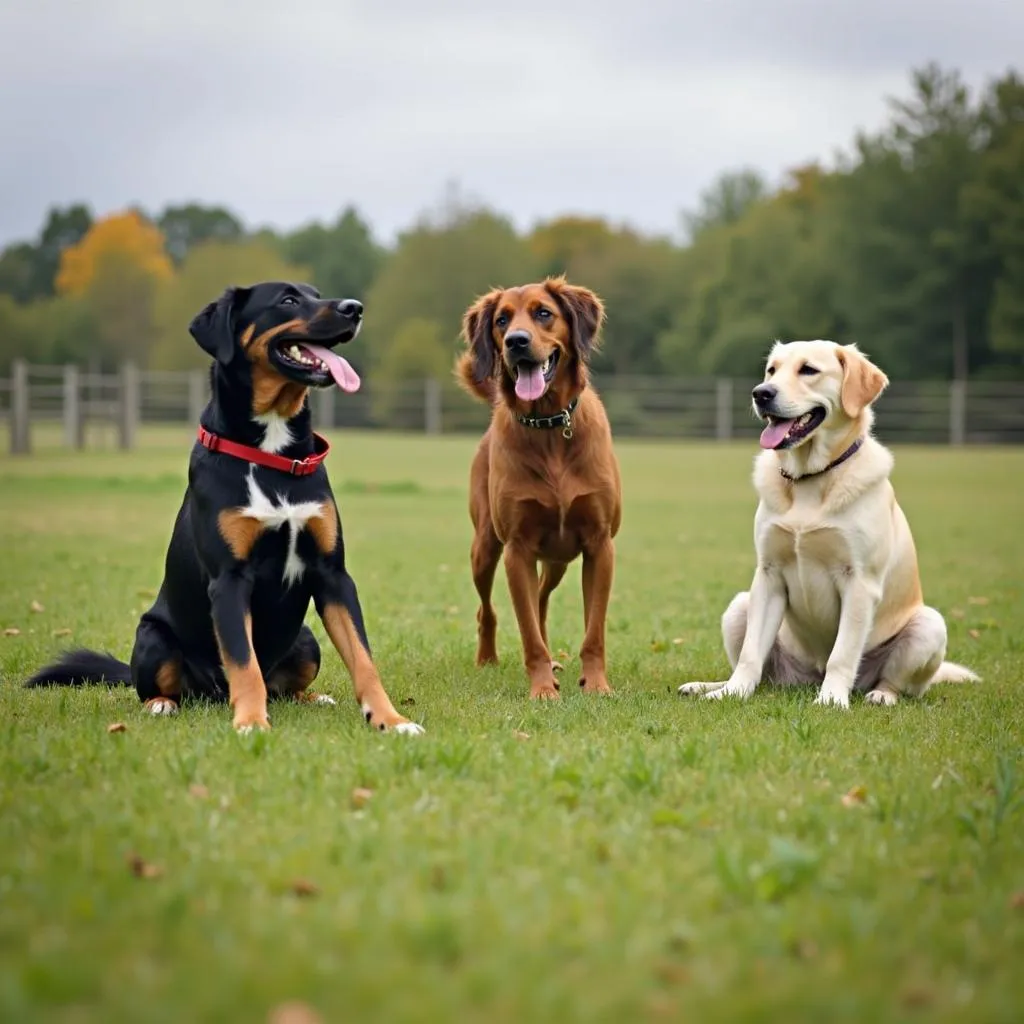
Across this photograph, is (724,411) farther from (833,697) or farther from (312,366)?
(312,366)

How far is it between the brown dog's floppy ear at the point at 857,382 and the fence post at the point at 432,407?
146 ft

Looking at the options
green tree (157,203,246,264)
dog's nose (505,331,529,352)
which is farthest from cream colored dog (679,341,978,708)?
green tree (157,203,246,264)

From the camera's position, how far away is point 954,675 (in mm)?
7086

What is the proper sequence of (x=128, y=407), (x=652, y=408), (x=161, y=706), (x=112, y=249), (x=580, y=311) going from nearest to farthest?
(x=161, y=706), (x=580, y=311), (x=128, y=407), (x=652, y=408), (x=112, y=249)

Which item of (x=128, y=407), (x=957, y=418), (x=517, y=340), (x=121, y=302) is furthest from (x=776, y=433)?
(x=121, y=302)

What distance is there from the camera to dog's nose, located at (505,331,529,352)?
22.1 feet

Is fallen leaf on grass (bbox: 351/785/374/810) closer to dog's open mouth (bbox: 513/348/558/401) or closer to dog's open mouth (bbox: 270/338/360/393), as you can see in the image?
dog's open mouth (bbox: 270/338/360/393)

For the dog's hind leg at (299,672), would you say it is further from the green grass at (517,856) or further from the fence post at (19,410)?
the fence post at (19,410)

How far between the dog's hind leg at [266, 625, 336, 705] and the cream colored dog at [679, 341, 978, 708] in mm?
1833

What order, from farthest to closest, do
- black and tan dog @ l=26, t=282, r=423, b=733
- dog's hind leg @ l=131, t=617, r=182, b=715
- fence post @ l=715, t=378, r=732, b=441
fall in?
fence post @ l=715, t=378, r=732, b=441, dog's hind leg @ l=131, t=617, r=182, b=715, black and tan dog @ l=26, t=282, r=423, b=733

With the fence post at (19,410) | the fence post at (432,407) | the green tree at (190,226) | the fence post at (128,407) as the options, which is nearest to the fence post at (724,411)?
the fence post at (432,407)

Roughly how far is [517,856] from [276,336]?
2845 mm

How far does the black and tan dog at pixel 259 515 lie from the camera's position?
564 centimetres

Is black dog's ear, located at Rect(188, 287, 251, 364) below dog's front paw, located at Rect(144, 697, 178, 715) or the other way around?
the other way around
